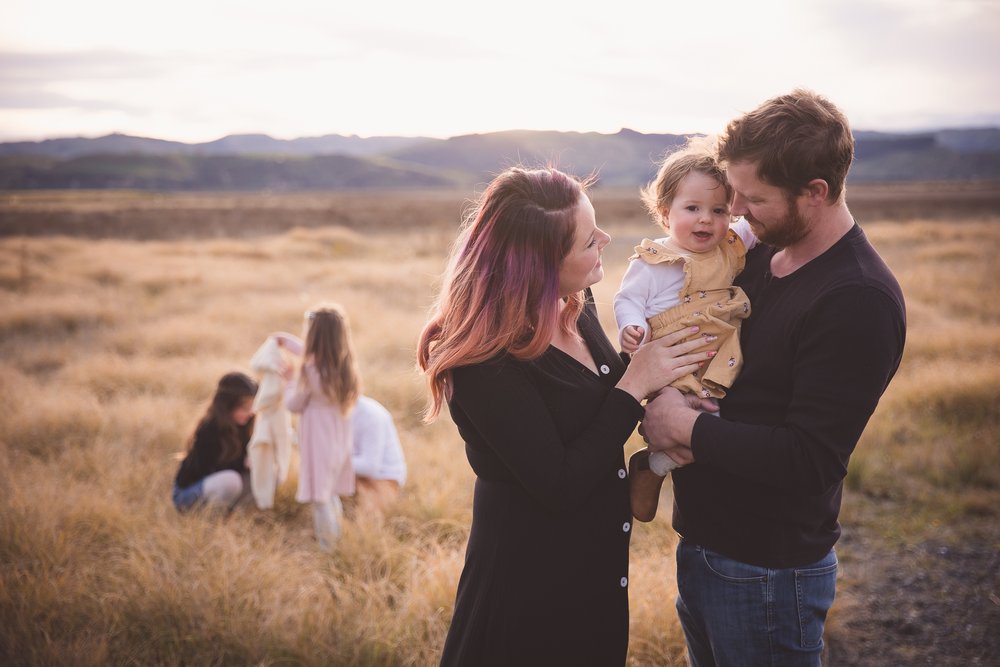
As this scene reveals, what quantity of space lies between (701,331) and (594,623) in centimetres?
105

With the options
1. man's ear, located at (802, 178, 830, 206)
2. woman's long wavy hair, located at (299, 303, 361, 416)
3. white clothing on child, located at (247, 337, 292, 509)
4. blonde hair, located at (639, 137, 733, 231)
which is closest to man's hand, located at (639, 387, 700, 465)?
man's ear, located at (802, 178, 830, 206)

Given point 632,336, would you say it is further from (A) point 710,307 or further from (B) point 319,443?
(B) point 319,443

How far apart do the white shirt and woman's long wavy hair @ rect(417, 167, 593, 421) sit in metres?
3.45

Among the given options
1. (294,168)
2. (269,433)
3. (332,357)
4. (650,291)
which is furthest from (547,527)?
(294,168)

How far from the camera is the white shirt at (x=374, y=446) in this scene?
5.30 metres

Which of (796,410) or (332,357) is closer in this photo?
(796,410)

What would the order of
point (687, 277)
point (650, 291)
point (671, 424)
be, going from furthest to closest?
point (650, 291), point (687, 277), point (671, 424)

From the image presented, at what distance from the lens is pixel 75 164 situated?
124 metres

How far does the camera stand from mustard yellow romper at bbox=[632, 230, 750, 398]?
2162 millimetres

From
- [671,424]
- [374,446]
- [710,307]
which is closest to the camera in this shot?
[671,424]

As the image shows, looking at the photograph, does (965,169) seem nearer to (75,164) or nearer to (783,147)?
(783,147)

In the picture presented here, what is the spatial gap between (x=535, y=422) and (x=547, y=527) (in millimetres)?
408

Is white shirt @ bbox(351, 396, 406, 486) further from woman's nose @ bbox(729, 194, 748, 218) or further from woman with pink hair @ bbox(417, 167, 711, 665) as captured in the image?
woman's nose @ bbox(729, 194, 748, 218)

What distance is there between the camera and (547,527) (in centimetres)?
204
